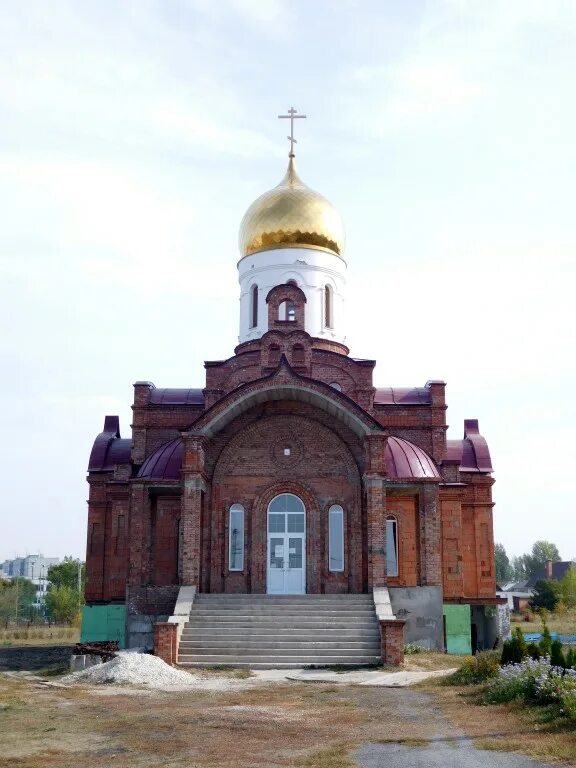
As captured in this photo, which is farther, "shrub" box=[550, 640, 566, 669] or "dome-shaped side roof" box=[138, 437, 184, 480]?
"dome-shaped side roof" box=[138, 437, 184, 480]

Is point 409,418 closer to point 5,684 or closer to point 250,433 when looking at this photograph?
point 250,433

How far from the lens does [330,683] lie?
618 inches

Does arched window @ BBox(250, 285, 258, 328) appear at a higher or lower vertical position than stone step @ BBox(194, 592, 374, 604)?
higher

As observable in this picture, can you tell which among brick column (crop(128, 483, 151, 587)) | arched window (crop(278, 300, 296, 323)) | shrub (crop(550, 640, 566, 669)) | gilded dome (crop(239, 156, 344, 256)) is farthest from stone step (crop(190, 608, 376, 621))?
gilded dome (crop(239, 156, 344, 256))

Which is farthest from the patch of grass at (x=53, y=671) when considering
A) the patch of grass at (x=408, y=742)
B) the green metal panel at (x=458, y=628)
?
the patch of grass at (x=408, y=742)

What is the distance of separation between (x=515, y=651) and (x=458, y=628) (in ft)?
30.5

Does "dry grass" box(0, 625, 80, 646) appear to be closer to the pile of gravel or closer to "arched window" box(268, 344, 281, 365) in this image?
"arched window" box(268, 344, 281, 365)

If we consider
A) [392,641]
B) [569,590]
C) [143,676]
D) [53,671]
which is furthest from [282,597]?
[569,590]

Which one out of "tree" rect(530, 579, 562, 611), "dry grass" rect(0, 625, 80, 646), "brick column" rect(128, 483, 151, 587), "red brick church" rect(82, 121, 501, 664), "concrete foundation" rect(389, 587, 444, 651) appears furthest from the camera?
"tree" rect(530, 579, 562, 611)

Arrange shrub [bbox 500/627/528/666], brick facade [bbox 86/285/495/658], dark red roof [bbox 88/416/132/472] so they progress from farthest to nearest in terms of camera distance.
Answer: dark red roof [bbox 88/416/132/472], brick facade [bbox 86/285/495/658], shrub [bbox 500/627/528/666]

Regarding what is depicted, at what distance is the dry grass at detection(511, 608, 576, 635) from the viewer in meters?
39.4

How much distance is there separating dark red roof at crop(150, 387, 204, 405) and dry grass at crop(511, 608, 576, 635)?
66.0 ft

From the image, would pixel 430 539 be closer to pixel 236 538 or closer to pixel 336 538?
pixel 336 538

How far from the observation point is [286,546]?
74.7 ft
